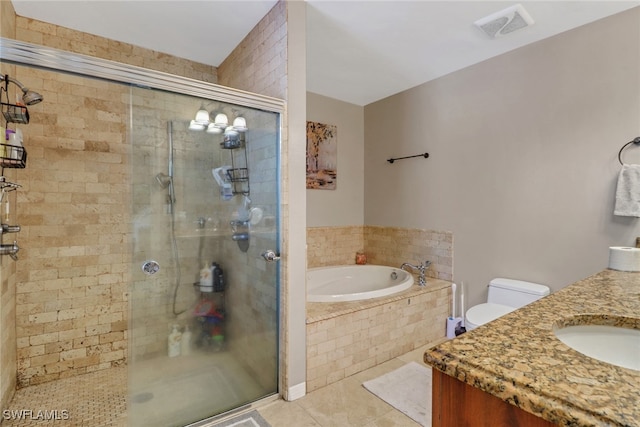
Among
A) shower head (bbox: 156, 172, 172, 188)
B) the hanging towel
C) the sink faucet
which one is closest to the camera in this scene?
shower head (bbox: 156, 172, 172, 188)

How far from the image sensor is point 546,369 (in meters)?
0.59

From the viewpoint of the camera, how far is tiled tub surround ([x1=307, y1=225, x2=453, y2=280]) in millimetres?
3190

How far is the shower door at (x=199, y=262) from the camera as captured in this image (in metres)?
1.75

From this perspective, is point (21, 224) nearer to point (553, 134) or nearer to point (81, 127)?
point (81, 127)

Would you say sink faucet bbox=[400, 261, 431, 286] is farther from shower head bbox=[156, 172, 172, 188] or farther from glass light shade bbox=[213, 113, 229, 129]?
shower head bbox=[156, 172, 172, 188]

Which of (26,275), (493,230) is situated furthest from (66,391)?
(493,230)

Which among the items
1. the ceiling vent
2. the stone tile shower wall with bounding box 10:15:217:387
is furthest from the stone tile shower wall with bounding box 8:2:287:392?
the ceiling vent

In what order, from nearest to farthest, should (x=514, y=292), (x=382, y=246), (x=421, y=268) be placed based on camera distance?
1. (x=514, y=292)
2. (x=421, y=268)
3. (x=382, y=246)

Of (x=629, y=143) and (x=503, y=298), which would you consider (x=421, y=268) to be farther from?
(x=629, y=143)

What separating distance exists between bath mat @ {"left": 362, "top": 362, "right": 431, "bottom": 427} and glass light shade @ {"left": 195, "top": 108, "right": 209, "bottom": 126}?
208 cm

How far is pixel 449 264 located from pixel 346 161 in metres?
1.71

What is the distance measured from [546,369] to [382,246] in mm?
3215

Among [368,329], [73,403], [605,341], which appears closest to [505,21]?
[605,341]

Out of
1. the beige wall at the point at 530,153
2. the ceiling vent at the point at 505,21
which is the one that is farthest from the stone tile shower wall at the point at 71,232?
the beige wall at the point at 530,153
